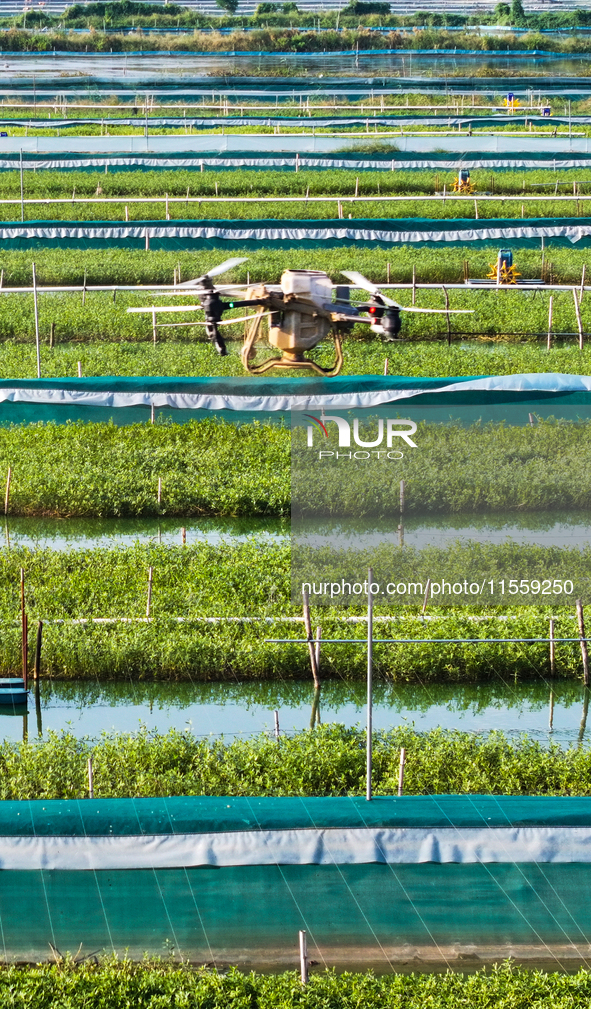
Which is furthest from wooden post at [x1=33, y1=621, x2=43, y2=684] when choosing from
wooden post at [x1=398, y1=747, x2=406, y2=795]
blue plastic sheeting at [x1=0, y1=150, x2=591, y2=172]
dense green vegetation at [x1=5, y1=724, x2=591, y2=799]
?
blue plastic sheeting at [x1=0, y1=150, x2=591, y2=172]

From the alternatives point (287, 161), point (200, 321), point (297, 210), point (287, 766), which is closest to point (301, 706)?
point (287, 766)

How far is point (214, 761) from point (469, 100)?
48.9 m

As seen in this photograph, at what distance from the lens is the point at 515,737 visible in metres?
15.9

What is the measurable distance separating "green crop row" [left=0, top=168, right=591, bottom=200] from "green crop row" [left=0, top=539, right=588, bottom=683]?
80.0ft

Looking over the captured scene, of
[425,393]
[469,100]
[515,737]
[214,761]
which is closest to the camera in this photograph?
[214,761]

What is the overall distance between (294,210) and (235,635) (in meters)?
23.7

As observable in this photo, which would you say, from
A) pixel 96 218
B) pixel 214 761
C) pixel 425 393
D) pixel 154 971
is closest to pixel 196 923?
pixel 154 971

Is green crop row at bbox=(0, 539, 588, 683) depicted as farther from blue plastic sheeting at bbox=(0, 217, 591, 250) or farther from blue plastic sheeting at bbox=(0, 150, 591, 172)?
blue plastic sheeting at bbox=(0, 150, 591, 172)

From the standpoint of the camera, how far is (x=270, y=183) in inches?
1626

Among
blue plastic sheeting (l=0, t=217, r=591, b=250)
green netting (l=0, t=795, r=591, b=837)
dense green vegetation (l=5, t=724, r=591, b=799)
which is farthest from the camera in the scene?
blue plastic sheeting (l=0, t=217, r=591, b=250)

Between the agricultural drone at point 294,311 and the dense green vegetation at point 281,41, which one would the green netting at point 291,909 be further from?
the dense green vegetation at point 281,41

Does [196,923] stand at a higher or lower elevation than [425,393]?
lower

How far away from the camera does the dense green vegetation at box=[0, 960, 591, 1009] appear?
1105 cm

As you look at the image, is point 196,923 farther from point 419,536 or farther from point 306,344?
point 419,536
